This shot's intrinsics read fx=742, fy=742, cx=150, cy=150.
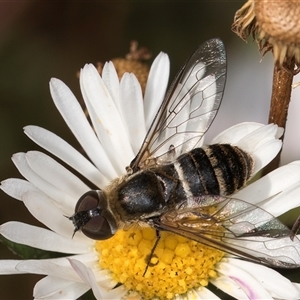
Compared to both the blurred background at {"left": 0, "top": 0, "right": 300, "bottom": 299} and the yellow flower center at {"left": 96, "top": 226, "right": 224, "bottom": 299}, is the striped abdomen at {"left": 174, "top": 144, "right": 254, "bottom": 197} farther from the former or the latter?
the blurred background at {"left": 0, "top": 0, "right": 300, "bottom": 299}

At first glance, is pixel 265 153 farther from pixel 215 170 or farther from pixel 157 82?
pixel 157 82

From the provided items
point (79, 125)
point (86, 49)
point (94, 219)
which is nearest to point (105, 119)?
point (79, 125)

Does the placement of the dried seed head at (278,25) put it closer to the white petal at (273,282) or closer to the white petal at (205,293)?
the white petal at (273,282)

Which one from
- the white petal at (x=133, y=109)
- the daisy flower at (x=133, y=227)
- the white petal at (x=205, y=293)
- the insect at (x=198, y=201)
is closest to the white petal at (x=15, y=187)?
the daisy flower at (x=133, y=227)

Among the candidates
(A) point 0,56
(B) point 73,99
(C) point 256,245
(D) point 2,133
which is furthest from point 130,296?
(A) point 0,56

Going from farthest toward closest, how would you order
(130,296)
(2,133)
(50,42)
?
(50,42) < (2,133) < (130,296)

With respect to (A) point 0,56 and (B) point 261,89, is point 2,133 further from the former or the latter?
(B) point 261,89
